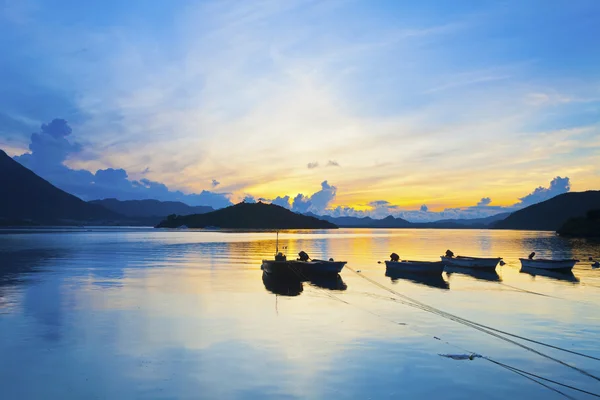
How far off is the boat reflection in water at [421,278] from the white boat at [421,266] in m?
0.48

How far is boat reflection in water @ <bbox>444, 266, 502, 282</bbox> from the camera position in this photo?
53.5 m

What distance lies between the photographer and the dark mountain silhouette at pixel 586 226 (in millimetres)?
181750

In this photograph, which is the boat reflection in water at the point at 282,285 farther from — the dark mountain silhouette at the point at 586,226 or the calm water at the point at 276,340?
the dark mountain silhouette at the point at 586,226

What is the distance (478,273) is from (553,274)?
8542 millimetres

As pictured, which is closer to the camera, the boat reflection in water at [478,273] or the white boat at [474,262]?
the boat reflection in water at [478,273]

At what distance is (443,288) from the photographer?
44.5 meters

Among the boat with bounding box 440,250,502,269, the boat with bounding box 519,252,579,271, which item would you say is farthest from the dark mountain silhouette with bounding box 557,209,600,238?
the boat with bounding box 440,250,502,269

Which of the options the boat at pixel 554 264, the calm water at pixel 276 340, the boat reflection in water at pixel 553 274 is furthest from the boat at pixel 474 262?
the calm water at pixel 276 340

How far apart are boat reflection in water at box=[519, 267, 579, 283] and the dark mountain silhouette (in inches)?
5770

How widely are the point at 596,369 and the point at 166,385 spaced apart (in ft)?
54.7

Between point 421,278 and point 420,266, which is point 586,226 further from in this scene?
point 421,278

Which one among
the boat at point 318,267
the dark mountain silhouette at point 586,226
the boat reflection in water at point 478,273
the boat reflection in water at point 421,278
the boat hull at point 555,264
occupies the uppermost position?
the dark mountain silhouette at point 586,226

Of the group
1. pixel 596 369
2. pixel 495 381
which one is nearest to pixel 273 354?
pixel 495 381

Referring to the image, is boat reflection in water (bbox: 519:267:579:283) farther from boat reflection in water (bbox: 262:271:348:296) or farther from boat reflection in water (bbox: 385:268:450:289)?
boat reflection in water (bbox: 262:271:348:296)
